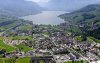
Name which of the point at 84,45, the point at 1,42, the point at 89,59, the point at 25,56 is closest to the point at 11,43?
the point at 1,42

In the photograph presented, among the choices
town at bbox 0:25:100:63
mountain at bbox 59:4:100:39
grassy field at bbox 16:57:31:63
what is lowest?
grassy field at bbox 16:57:31:63

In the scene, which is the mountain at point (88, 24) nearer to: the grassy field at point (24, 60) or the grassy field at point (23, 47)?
the grassy field at point (23, 47)

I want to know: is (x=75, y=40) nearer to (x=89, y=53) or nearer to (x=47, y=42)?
(x=47, y=42)

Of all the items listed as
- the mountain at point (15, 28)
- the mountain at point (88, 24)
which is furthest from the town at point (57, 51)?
the mountain at point (15, 28)

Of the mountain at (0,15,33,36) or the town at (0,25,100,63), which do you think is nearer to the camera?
the town at (0,25,100,63)

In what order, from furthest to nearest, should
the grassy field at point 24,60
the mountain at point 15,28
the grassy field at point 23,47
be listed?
the mountain at point 15,28
the grassy field at point 23,47
the grassy field at point 24,60

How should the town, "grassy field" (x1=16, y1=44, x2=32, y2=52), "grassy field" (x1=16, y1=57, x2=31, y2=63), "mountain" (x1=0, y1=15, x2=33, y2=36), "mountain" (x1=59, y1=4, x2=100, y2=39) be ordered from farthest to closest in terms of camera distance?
1. "mountain" (x1=0, y1=15, x2=33, y2=36)
2. "mountain" (x1=59, y1=4, x2=100, y2=39)
3. "grassy field" (x1=16, y1=44, x2=32, y2=52)
4. the town
5. "grassy field" (x1=16, y1=57, x2=31, y2=63)

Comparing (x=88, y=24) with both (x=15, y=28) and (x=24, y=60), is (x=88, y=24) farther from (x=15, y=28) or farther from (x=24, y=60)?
(x=24, y=60)

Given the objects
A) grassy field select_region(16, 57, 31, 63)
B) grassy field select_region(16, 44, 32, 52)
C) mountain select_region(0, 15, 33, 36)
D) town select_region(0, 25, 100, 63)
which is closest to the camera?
grassy field select_region(16, 57, 31, 63)

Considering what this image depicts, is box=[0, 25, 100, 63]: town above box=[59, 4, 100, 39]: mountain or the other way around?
the other way around

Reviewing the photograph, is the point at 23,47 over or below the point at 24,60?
over

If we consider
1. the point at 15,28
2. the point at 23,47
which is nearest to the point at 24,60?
the point at 23,47

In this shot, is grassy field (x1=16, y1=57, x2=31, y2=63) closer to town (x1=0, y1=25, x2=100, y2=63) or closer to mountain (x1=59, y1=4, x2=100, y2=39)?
town (x1=0, y1=25, x2=100, y2=63)

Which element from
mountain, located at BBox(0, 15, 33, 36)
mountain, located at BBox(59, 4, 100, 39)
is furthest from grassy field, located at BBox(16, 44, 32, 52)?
mountain, located at BBox(0, 15, 33, 36)
